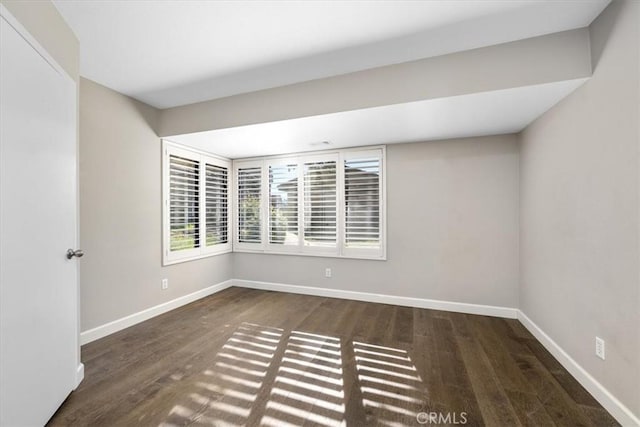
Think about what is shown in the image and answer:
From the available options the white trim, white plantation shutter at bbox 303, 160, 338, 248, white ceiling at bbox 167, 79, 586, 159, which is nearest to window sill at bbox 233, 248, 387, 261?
white plantation shutter at bbox 303, 160, 338, 248

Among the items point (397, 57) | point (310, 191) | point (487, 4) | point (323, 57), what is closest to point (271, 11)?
point (323, 57)

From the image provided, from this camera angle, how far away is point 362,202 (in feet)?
12.7

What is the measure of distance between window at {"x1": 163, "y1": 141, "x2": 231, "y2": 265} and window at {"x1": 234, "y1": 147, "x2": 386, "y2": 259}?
308mm

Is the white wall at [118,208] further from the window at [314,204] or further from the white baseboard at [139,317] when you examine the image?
the window at [314,204]

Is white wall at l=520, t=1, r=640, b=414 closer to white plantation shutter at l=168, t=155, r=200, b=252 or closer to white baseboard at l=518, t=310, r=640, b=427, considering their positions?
white baseboard at l=518, t=310, r=640, b=427

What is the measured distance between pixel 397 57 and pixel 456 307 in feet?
9.55

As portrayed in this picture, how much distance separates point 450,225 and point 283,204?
243 cm

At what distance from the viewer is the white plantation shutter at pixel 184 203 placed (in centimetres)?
359

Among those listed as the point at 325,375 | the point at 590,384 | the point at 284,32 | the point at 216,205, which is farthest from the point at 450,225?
the point at 216,205

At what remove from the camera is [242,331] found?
9.46 ft

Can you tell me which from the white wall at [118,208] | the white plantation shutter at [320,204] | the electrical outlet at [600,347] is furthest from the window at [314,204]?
the electrical outlet at [600,347]

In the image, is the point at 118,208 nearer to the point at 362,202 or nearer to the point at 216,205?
the point at 216,205

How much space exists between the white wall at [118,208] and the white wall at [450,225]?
250 cm

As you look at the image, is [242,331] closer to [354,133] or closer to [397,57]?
[354,133]
